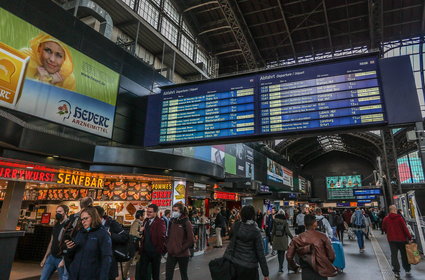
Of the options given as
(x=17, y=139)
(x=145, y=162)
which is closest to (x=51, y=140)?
(x=17, y=139)

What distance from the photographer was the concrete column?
8.18 metres

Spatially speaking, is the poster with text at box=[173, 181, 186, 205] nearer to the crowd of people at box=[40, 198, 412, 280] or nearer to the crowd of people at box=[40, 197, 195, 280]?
the crowd of people at box=[40, 198, 412, 280]

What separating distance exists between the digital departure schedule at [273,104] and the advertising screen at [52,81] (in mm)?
3064

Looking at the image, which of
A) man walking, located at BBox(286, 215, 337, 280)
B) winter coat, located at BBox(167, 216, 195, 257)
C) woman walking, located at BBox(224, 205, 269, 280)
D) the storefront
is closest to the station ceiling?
the storefront

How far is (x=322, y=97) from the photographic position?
6996 mm

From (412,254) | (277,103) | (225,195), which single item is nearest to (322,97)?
(277,103)

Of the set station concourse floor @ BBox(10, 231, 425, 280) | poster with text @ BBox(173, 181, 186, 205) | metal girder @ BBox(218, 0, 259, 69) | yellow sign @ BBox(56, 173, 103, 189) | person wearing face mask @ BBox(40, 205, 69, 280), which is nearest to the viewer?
person wearing face mask @ BBox(40, 205, 69, 280)

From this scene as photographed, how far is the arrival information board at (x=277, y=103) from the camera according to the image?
6711mm

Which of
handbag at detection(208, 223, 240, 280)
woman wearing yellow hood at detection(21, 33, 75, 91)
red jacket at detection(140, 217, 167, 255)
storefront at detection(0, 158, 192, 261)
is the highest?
woman wearing yellow hood at detection(21, 33, 75, 91)

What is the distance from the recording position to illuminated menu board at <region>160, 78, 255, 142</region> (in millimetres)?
7699

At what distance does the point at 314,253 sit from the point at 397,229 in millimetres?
4568

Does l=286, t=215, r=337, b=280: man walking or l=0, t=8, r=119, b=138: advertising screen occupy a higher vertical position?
l=0, t=8, r=119, b=138: advertising screen

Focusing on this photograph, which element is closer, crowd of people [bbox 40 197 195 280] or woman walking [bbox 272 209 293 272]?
crowd of people [bbox 40 197 195 280]

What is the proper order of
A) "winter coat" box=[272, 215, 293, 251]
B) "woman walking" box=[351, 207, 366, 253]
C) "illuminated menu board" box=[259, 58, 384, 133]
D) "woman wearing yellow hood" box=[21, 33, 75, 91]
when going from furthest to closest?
"woman walking" box=[351, 207, 366, 253] < "woman wearing yellow hood" box=[21, 33, 75, 91] < "winter coat" box=[272, 215, 293, 251] < "illuminated menu board" box=[259, 58, 384, 133]
